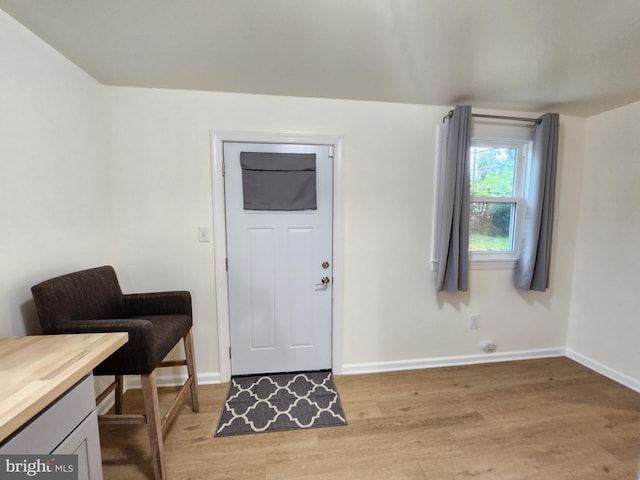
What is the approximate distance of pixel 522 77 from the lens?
172cm

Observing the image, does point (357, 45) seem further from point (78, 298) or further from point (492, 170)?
point (78, 298)

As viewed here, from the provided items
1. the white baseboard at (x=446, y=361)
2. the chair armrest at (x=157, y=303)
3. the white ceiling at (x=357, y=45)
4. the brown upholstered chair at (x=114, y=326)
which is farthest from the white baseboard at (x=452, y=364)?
the white ceiling at (x=357, y=45)

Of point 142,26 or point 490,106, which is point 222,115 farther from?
point 490,106

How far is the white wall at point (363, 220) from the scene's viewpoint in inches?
75.6

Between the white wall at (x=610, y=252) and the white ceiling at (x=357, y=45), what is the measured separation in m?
0.33

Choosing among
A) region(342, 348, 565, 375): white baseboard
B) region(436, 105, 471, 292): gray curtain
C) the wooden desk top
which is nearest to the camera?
the wooden desk top

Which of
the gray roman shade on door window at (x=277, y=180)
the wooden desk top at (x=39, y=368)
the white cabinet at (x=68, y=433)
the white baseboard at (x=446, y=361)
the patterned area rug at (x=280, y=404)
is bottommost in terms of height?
the patterned area rug at (x=280, y=404)

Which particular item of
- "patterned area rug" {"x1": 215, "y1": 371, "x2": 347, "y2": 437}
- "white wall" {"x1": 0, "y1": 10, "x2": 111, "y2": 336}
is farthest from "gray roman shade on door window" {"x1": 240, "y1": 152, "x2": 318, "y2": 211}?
"patterned area rug" {"x1": 215, "y1": 371, "x2": 347, "y2": 437}

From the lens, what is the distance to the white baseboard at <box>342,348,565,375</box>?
227cm

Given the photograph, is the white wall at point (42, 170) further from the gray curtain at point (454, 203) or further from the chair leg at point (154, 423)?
the gray curtain at point (454, 203)

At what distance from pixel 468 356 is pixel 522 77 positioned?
88.9 inches

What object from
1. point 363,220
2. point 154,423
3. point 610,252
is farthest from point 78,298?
point 610,252

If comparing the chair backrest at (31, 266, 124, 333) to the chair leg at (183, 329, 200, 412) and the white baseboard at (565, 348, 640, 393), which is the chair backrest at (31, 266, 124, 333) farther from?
the white baseboard at (565, 348, 640, 393)

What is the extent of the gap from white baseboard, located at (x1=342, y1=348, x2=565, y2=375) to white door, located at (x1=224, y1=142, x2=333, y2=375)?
307 millimetres
